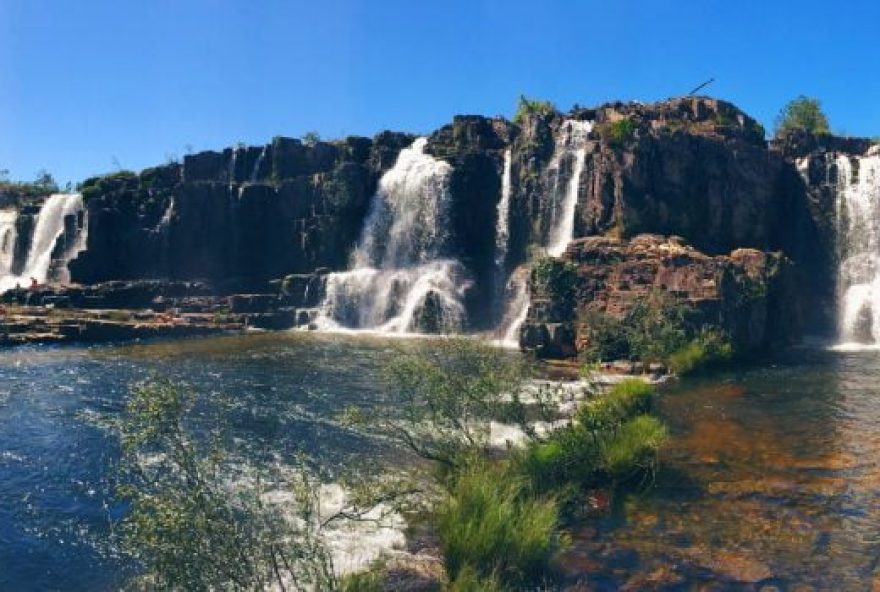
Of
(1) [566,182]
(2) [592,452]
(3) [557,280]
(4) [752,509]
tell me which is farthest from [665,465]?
(1) [566,182]

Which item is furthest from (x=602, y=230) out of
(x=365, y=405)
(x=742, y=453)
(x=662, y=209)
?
(x=742, y=453)

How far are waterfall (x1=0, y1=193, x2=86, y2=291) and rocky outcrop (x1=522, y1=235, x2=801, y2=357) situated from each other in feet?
174

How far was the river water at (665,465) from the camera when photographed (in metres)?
13.7

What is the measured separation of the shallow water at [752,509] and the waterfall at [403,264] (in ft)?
110

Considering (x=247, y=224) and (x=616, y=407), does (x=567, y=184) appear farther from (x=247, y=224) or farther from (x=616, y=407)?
(x=616, y=407)

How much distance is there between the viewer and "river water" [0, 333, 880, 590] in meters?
13.7

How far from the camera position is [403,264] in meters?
64.6

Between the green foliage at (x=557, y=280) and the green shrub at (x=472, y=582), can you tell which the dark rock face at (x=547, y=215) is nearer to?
the green foliage at (x=557, y=280)

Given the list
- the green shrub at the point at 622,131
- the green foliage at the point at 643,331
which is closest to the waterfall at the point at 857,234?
the green shrub at the point at 622,131

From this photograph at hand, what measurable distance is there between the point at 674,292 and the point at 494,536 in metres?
30.2

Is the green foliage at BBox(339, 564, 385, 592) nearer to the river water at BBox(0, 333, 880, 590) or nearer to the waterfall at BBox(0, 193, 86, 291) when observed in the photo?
the river water at BBox(0, 333, 880, 590)

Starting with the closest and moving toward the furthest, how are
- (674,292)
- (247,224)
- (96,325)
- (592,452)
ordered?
(592,452) < (674,292) < (96,325) < (247,224)

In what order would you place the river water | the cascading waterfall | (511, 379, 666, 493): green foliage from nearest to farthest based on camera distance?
1. the river water
2. (511, 379, 666, 493): green foliage
3. the cascading waterfall

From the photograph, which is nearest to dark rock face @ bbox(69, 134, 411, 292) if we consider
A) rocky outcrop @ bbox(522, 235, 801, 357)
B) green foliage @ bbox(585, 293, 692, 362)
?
rocky outcrop @ bbox(522, 235, 801, 357)
